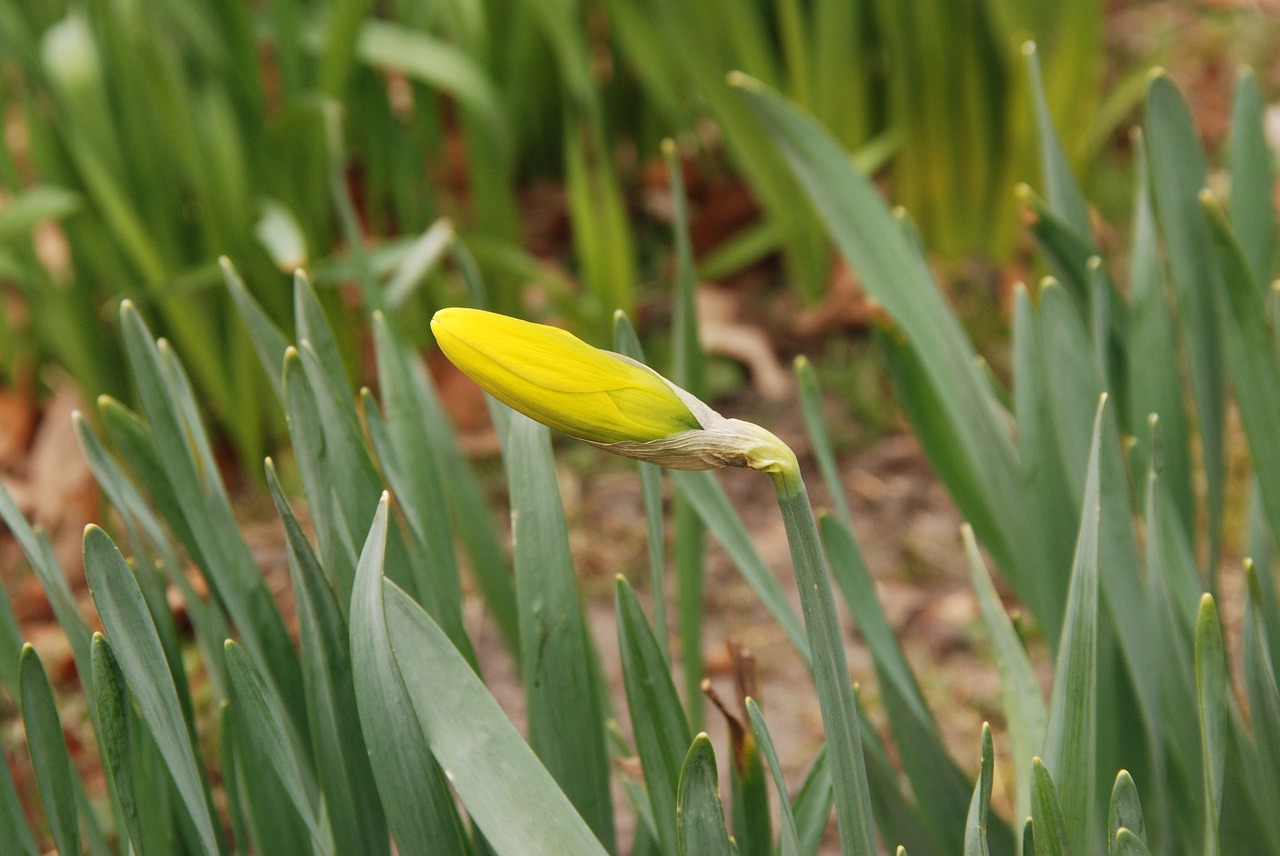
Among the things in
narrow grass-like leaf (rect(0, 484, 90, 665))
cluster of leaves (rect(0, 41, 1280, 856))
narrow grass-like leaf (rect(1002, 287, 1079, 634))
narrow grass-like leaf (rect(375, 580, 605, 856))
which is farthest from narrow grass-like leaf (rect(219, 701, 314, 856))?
narrow grass-like leaf (rect(1002, 287, 1079, 634))

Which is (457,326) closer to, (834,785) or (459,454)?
(834,785)

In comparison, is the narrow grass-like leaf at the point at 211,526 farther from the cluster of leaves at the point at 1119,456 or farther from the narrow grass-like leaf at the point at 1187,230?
the narrow grass-like leaf at the point at 1187,230

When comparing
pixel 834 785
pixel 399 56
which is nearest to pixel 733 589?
pixel 399 56

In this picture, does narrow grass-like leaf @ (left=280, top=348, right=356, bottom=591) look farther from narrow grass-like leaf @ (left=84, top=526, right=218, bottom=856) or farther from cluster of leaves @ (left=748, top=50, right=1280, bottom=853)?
cluster of leaves @ (left=748, top=50, right=1280, bottom=853)

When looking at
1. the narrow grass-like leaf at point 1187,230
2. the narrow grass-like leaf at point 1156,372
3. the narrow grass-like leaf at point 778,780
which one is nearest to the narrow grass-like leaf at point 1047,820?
the narrow grass-like leaf at point 778,780

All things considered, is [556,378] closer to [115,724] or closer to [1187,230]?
[115,724]

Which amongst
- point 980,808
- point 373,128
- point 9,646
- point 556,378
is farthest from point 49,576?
point 373,128
